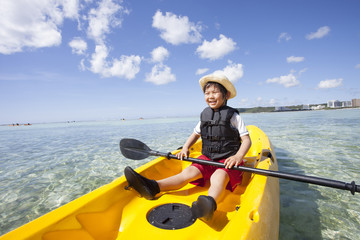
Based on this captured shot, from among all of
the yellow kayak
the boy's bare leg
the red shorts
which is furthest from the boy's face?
the yellow kayak

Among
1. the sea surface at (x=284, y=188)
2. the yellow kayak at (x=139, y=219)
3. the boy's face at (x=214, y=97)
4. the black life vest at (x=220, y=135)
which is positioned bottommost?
the sea surface at (x=284, y=188)

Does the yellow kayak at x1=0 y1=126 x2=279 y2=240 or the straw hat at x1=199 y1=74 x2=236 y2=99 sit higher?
the straw hat at x1=199 y1=74 x2=236 y2=99

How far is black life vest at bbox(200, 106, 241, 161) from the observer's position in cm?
235

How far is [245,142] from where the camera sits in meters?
2.23

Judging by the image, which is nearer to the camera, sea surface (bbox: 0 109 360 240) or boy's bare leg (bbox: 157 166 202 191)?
boy's bare leg (bbox: 157 166 202 191)

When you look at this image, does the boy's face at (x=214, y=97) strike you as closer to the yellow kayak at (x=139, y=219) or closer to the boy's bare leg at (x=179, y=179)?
the boy's bare leg at (x=179, y=179)

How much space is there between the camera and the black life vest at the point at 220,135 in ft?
7.72

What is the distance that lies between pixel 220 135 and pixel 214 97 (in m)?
0.49

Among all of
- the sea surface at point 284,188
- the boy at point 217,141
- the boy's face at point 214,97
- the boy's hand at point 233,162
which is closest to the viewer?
the boy's hand at point 233,162

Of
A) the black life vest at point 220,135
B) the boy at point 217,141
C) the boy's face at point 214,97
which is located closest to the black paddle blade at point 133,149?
the boy at point 217,141

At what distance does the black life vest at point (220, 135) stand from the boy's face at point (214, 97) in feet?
0.26

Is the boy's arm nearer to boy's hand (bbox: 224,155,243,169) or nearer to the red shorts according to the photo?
boy's hand (bbox: 224,155,243,169)

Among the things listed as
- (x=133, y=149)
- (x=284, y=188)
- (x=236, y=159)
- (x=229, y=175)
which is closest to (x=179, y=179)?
(x=229, y=175)

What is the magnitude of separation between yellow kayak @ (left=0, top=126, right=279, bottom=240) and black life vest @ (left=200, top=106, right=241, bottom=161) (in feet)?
1.75
